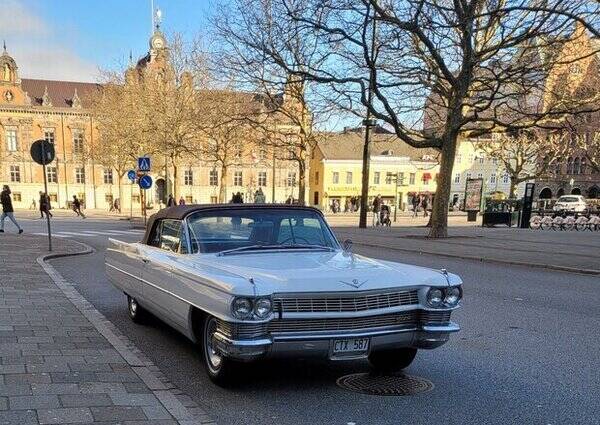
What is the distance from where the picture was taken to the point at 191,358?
527cm

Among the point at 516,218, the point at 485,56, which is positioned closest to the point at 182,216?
the point at 485,56

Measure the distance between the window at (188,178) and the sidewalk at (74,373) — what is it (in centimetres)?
6519

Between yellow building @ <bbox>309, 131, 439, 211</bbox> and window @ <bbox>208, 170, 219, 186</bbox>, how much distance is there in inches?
539

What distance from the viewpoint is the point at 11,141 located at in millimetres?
67188

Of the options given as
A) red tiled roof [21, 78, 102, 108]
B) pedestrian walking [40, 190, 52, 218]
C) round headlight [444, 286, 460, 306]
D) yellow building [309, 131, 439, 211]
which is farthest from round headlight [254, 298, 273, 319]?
red tiled roof [21, 78, 102, 108]

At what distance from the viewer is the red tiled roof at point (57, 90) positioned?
2827 inches

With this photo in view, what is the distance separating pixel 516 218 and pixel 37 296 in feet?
102

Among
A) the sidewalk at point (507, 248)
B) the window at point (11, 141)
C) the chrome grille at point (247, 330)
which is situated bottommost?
the sidewalk at point (507, 248)

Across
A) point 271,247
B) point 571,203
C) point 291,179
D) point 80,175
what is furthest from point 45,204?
point 80,175

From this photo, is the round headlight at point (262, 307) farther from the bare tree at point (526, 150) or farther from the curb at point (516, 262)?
the bare tree at point (526, 150)

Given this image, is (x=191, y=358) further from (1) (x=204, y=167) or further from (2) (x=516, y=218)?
(1) (x=204, y=167)

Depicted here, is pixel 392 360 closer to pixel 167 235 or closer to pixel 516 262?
pixel 167 235

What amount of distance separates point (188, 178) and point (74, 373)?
68752mm

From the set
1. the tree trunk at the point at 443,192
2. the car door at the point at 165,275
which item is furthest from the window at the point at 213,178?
the car door at the point at 165,275
